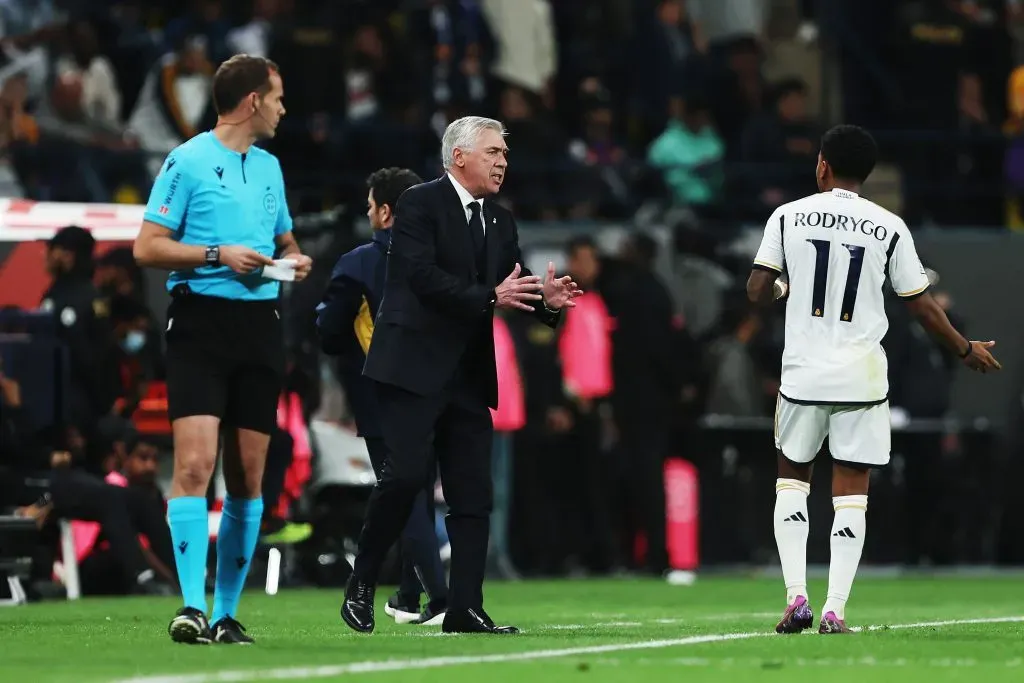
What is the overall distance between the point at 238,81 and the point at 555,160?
1117 cm

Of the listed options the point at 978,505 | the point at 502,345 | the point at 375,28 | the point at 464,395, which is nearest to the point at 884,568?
the point at 978,505

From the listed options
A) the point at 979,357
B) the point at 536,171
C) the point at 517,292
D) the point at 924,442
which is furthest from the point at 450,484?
the point at 536,171

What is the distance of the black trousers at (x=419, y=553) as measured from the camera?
1089 centimetres

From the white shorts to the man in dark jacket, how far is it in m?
2.16

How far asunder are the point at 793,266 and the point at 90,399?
687 cm

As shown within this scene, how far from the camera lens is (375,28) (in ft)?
66.4

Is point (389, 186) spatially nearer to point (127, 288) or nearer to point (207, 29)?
point (127, 288)

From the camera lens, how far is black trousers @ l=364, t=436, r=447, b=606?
35.7ft

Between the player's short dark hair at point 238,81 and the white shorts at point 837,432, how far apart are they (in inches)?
101

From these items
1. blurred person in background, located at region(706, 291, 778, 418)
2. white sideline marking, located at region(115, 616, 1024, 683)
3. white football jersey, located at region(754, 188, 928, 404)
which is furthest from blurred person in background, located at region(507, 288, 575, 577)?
white football jersey, located at region(754, 188, 928, 404)

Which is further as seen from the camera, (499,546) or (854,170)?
(499,546)

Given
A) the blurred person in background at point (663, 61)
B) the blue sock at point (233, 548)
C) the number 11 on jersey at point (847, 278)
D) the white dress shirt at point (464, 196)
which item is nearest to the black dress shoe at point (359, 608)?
the blue sock at point (233, 548)

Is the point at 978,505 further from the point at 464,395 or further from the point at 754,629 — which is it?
the point at 464,395

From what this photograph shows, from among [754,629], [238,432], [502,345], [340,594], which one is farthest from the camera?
[502,345]
